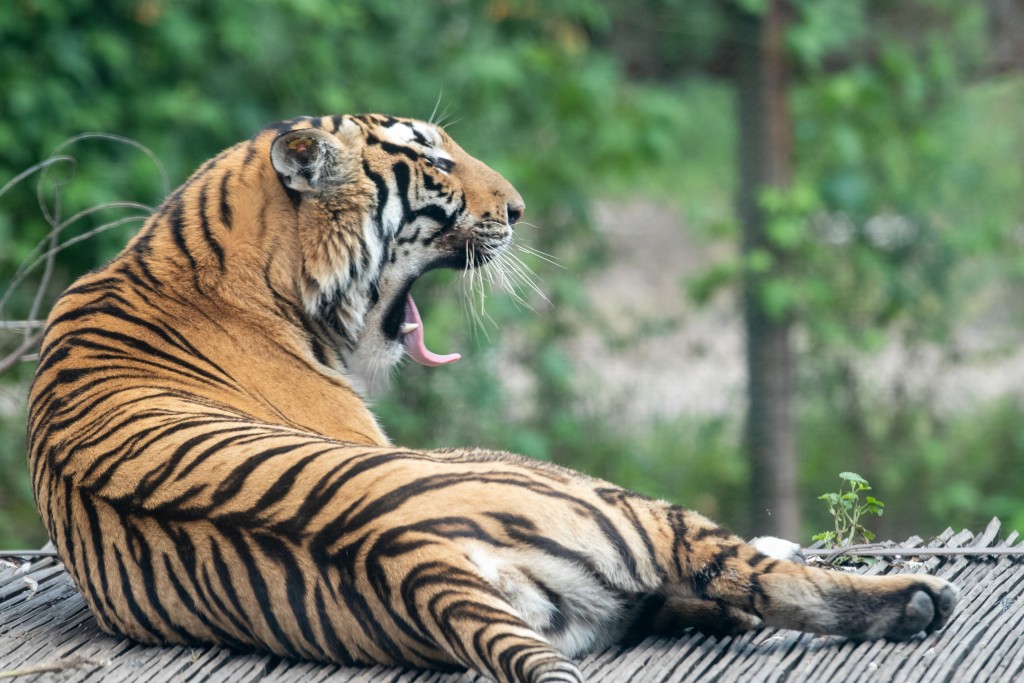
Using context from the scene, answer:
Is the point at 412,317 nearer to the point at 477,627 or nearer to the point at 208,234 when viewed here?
the point at 208,234

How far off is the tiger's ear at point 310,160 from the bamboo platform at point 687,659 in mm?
981

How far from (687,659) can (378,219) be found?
115 centimetres

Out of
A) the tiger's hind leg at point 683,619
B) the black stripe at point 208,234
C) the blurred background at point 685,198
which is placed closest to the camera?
the tiger's hind leg at point 683,619

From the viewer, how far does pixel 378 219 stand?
9.11ft

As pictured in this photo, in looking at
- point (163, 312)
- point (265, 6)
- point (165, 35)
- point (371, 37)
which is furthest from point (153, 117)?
point (163, 312)

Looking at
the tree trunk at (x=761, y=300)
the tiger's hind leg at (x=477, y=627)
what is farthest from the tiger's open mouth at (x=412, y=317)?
the tree trunk at (x=761, y=300)

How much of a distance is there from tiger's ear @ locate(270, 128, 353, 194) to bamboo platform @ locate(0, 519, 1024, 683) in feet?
3.22

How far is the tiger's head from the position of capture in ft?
8.92

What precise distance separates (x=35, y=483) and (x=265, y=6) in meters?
3.48

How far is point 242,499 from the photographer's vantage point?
2062 millimetres

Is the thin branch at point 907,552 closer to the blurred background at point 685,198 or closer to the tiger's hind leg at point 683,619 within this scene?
the tiger's hind leg at point 683,619

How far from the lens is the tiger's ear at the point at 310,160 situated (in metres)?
2.66

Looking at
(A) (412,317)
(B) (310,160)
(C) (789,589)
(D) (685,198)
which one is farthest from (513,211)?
(D) (685,198)

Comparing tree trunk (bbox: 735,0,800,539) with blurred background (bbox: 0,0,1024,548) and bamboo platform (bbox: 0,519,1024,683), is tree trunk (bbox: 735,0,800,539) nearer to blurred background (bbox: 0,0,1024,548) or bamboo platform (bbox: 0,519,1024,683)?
blurred background (bbox: 0,0,1024,548)
